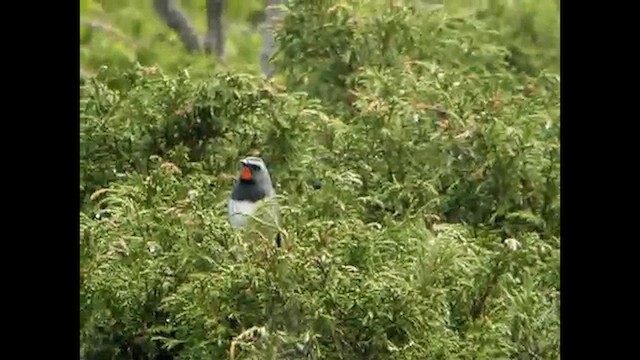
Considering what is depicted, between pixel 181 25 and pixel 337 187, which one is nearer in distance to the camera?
pixel 337 187

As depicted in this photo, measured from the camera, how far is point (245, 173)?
1659 millimetres

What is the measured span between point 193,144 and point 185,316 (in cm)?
55

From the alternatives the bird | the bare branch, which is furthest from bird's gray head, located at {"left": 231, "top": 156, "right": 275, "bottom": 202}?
the bare branch

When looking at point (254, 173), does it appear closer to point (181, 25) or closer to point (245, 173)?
point (245, 173)

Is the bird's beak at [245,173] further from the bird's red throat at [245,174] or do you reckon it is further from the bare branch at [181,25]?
the bare branch at [181,25]

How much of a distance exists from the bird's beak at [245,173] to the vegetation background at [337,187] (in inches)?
2.4

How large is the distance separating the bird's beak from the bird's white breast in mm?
41

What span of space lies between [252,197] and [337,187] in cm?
12

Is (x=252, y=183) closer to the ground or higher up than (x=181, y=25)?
closer to the ground

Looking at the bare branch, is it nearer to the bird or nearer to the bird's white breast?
the bird

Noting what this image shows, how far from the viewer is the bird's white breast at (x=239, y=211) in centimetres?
152

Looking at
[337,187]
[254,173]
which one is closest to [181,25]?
[254,173]

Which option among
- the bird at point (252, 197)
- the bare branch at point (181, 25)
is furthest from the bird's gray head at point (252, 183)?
the bare branch at point (181, 25)
